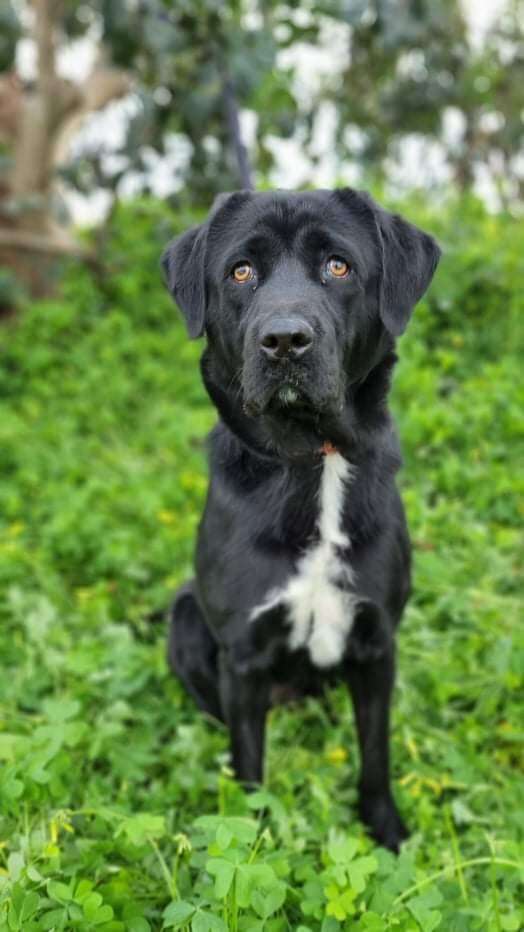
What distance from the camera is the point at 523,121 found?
8.43m

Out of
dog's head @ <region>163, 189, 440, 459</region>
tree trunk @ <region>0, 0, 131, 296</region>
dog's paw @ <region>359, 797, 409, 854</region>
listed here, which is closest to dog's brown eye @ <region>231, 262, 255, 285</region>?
dog's head @ <region>163, 189, 440, 459</region>

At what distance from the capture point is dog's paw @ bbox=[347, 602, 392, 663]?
8.13ft

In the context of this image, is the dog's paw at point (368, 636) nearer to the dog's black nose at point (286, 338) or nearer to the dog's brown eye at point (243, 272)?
the dog's black nose at point (286, 338)

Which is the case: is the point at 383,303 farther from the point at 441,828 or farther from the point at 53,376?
the point at 53,376

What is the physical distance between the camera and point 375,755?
2.69m

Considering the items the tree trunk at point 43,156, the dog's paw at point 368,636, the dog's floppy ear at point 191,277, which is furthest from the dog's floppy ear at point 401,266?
the tree trunk at point 43,156

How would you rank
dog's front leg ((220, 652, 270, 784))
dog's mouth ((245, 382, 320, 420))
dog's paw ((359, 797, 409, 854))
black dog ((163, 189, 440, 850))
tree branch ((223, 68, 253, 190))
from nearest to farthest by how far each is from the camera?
dog's mouth ((245, 382, 320, 420)) < black dog ((163, 189, 440, 850)) < dog's front leg ((220, 652, 270, 784)) < dog's paw ((359, 797, 409, 854)) < tree branch ((223, 68, 253, 190))

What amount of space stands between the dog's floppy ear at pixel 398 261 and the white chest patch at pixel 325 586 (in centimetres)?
43

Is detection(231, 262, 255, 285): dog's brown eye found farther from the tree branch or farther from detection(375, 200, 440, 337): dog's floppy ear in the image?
the tree branch

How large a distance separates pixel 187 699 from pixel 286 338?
1.70 m

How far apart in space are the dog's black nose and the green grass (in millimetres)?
1057

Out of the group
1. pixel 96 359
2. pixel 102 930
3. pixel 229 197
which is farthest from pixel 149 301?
pixel 102 930

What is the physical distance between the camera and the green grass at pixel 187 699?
196cm

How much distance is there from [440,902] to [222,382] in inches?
55.0
